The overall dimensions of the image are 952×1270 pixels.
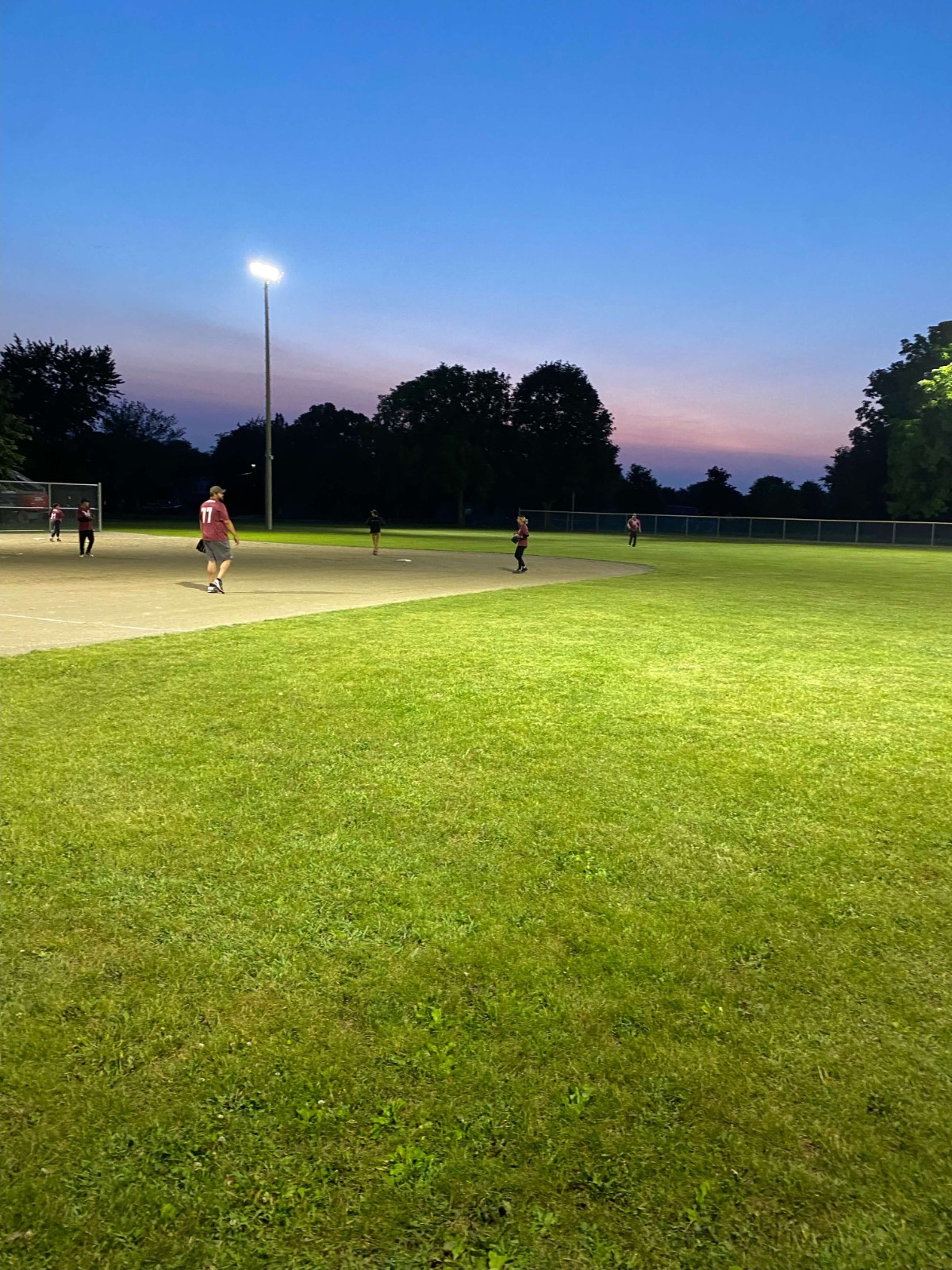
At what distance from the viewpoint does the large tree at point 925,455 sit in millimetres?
58688

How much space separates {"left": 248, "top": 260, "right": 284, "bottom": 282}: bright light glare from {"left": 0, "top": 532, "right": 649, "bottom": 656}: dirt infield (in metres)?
16.2

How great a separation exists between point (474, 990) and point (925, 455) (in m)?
67.3

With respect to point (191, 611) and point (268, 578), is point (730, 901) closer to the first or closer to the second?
point (191, 611)

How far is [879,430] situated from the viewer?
255 ft

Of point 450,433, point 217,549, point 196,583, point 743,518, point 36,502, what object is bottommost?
point 196,583

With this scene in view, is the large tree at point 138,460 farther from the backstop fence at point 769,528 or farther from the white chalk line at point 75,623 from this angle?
the white chalk line at point 75,623

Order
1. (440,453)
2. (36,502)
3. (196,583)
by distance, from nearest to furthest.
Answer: (196,583)
(36,502)
(440,453)

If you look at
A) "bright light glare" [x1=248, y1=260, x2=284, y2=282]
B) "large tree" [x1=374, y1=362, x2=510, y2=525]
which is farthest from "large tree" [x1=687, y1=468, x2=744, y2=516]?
"bright light glare" [x1=248, y1=260, x2=284, y2=282]

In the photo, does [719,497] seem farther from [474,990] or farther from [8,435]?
[474,990]

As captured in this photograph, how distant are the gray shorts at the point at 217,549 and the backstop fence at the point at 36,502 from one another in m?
27.9

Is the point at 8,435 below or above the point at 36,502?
above

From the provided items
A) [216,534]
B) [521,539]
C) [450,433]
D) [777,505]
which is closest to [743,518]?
[777,505]

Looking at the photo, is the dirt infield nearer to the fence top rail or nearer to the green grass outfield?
the green grass outfield

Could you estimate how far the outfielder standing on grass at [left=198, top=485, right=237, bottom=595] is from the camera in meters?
16.0
